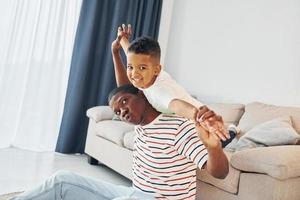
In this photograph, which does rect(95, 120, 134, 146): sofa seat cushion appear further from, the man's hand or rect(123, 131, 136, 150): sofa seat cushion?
the man's hand

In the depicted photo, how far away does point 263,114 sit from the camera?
280 centimetres

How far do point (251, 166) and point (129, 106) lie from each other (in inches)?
48.8

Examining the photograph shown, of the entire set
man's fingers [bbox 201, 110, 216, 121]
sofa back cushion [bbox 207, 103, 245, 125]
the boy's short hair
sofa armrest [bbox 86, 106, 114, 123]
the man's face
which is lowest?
sofa armrest [bbox 86, 106, 114, 123]

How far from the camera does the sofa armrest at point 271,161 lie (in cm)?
188

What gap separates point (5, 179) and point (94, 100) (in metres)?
1.43

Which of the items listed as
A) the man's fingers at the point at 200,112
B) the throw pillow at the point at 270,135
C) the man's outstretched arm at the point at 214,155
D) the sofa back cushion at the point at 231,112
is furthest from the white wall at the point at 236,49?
the man's fingers at the point at 200,112

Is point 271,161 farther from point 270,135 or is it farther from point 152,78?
point 152,78

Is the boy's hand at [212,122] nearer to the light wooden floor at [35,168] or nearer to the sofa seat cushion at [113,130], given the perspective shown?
the light wooden floor at [35,168]

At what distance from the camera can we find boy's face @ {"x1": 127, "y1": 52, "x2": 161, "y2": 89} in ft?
3.00

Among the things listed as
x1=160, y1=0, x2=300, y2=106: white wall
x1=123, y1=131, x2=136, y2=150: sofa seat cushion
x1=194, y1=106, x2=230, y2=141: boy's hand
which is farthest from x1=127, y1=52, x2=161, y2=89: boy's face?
x1=160, y1=0, x2=300, y2=106: white wall

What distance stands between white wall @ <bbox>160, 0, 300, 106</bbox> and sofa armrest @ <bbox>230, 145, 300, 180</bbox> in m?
1.10

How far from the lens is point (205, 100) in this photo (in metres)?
3.75

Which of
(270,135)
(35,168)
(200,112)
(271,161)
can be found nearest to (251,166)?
(271,161)

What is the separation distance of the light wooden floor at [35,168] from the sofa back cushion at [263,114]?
3.55 feet
